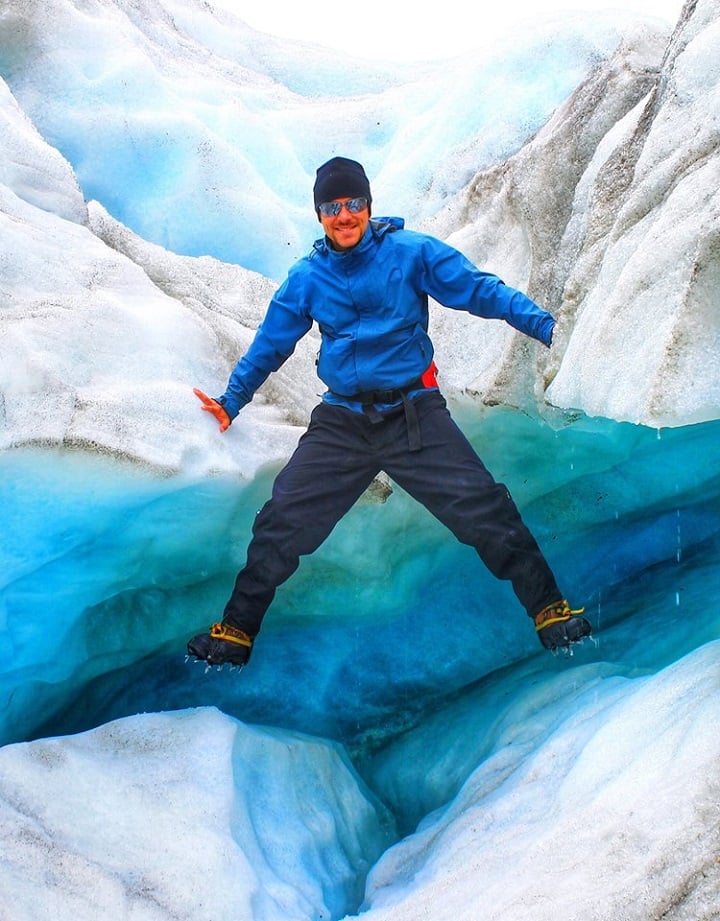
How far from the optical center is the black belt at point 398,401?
2.90 metres

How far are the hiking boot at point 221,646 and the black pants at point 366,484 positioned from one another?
0.04m

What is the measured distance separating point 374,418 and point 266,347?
480 mm

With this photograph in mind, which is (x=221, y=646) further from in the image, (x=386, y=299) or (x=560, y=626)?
(x=386, y=299)

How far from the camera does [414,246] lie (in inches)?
116

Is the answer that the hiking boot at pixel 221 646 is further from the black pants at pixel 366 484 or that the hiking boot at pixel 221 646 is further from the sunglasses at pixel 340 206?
the sunglasses at pixel 340 206

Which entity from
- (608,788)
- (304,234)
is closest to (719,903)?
(608,788)

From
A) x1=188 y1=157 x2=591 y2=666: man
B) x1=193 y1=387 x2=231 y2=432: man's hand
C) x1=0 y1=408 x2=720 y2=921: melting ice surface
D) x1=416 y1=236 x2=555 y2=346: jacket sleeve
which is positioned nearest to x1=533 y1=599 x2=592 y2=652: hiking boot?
x1=188 y1=157 x2=591 y2=666: man

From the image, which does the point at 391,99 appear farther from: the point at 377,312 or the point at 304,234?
the point at 377,312

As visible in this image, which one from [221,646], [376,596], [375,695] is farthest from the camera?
[375,695]

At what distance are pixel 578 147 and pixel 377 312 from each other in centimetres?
116

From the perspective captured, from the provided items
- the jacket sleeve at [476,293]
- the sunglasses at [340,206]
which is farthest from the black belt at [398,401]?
the sunglasses at [340,206]

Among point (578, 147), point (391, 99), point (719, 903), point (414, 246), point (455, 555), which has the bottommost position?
point (719, 903)

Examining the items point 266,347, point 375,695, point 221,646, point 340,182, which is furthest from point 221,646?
point 340,182

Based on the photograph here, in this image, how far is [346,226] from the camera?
289cm
